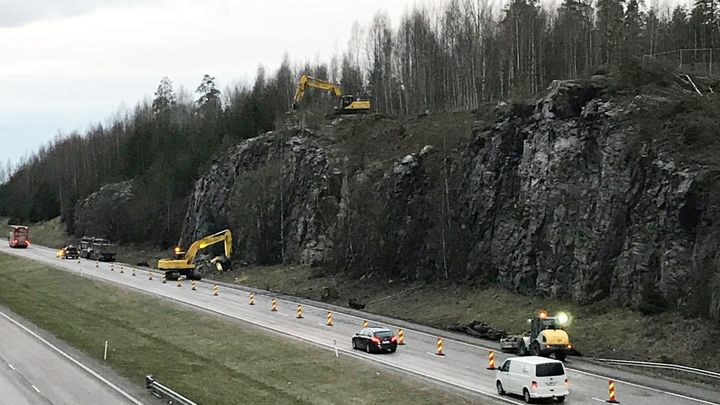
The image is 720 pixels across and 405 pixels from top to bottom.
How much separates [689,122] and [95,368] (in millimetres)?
36123

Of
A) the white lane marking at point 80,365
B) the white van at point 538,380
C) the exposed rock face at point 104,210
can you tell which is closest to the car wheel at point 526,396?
the white van at point 538,380

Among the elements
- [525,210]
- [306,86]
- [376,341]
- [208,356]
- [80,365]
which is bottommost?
[208,356]

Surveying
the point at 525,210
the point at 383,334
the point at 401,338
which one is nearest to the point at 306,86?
Answer: the point at 525,210

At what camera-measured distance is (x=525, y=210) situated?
54.9m

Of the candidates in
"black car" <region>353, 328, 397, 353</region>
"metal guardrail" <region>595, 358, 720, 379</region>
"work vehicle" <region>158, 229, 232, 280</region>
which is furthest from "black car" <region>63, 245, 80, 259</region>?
"metal guardrail" <region>595, 358, 720, 379</region>

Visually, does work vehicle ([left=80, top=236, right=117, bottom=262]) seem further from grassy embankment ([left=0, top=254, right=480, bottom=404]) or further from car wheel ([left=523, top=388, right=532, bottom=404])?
car wheel ([left=523, top=388, right=532, bottom=404])

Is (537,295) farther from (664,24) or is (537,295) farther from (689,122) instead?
(664,24)

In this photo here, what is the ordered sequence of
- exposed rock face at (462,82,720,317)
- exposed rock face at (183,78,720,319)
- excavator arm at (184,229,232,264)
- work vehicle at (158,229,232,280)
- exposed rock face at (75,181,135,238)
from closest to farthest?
exposed rock face at (462,82,720,317), exposed rock face at (183,78,720,319), work vehicle at (158,229,232,280), excavator arm at (184,229,232,264), exposed rock face at (75,181,135,238)

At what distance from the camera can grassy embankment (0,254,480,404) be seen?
30.9 meters

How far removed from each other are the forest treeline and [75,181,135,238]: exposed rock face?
2.39m

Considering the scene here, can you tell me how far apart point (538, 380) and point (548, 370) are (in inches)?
24.0

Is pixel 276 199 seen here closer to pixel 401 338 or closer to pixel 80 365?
pixel 401 338

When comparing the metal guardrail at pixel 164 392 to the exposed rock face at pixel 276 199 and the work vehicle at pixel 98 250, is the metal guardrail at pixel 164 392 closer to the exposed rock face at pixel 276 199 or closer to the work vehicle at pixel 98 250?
the exposed rock face at pixel 276 199

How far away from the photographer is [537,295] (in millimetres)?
50625
